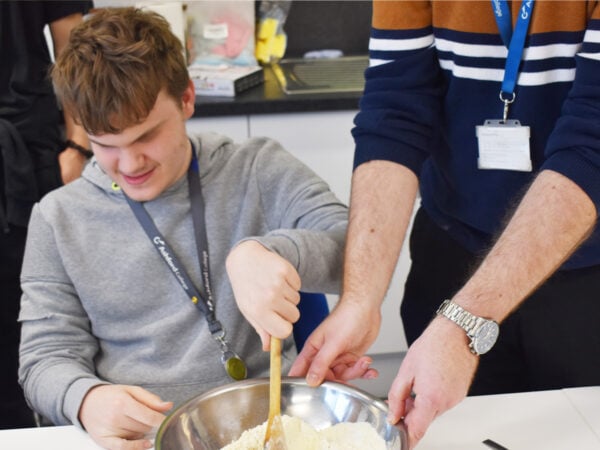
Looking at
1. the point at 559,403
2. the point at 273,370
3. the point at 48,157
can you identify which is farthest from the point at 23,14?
the point at 559,403

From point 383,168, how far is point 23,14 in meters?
1.22

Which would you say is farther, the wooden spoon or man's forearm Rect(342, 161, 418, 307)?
man's forearm Rect(342, 161, 418, 307)

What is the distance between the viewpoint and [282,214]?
156 cm

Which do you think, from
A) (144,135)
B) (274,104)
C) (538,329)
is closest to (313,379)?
(538,329)

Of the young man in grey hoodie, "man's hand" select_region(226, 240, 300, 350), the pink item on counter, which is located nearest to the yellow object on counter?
the pink item on counter

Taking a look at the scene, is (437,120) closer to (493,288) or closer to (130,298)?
(493,288)

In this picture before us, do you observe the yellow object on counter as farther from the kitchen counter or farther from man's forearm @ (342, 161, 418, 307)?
man's forearm @ (342, 161, 418, 307)

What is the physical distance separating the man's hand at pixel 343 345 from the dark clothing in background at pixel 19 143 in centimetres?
117

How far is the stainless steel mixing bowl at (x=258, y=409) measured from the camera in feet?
3.50

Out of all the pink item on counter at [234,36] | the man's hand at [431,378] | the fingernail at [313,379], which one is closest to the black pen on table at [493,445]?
the man's hand at [431,378]

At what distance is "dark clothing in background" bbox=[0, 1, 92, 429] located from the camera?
2057 millimetres

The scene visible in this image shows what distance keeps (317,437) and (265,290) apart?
208 millimetres

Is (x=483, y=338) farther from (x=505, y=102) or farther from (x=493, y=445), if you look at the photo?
(x=505, y=102)

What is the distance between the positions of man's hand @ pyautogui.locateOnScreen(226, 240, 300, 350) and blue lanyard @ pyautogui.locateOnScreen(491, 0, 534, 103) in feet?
1.52
